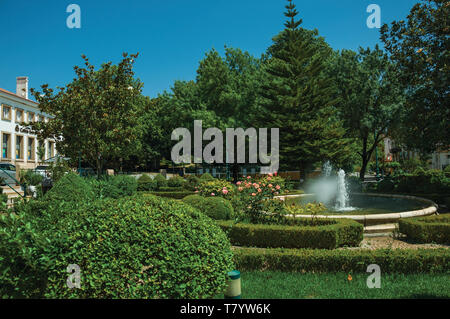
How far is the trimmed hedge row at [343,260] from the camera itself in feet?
17.2

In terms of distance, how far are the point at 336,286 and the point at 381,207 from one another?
29.8 ft

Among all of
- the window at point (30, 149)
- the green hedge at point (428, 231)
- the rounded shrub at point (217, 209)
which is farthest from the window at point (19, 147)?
the green hedge at point (428, 231)

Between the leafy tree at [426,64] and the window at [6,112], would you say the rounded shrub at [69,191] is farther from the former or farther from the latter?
the window at [6,112]

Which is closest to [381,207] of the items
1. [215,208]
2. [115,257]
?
[215,208]

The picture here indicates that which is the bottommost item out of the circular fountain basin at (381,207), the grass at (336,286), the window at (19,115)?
the grass at (336,286)

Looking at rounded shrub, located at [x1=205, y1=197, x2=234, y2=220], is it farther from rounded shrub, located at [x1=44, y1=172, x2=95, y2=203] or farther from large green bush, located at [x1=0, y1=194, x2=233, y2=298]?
large green bush, located at [x1=0, y1=194, x2=233, y2=298]

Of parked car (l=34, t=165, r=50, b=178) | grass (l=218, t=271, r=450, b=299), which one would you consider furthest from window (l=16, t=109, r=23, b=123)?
grass (l=218, t=271, r=450, b=299)

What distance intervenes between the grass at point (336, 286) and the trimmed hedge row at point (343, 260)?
16 cm

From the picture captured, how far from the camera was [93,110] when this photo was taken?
15.0 meters

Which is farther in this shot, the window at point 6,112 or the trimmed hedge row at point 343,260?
the window at point 6,112

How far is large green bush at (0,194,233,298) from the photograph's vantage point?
129 inches

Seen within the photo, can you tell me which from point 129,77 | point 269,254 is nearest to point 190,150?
point 129,77

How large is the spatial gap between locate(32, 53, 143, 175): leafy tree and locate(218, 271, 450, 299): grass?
12.0 metres

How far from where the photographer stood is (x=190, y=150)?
33.2 metres
